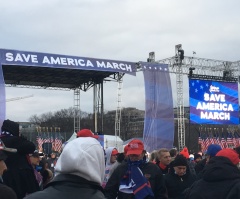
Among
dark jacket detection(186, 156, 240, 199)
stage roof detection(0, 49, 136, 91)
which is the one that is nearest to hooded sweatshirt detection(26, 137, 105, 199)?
dark jacket detection(186, 156, 240, 199)

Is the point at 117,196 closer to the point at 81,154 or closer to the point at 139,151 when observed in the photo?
the point at 139,151

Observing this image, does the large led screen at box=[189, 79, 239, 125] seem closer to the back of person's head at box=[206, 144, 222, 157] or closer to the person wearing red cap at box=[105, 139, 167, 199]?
the back of person's head at box=[206, 144, 222, 157]

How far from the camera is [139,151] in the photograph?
5.37m

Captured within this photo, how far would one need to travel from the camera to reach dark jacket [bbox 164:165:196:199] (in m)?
5.93

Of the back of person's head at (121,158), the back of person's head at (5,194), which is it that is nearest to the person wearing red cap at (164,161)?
the back of person's head at (121,158)

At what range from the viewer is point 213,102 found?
23.8m

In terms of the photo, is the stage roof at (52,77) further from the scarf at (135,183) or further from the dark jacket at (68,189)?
the dark jacket at (68,189)

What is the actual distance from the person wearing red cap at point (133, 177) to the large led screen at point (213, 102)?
17980 millimetres

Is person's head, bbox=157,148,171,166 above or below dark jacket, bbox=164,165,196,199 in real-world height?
above

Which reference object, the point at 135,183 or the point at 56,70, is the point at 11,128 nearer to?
the point at 135,183

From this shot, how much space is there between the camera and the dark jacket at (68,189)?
1.95m

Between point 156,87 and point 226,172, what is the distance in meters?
14.3

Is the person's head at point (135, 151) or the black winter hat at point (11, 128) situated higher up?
the black winter hat at point (11, 128)

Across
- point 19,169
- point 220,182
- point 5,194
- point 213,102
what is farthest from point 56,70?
point 5,194
